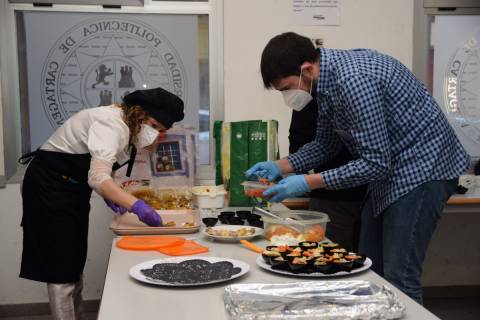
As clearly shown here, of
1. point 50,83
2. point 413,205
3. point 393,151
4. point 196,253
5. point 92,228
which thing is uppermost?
point 50,83

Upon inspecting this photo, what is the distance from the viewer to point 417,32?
3.38 meters

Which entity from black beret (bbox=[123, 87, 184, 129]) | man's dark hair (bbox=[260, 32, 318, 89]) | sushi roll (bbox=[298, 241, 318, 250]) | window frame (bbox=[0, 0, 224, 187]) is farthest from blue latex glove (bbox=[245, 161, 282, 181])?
window frame (bbox=[0, 0, 224, 187])

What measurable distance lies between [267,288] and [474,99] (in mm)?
2782

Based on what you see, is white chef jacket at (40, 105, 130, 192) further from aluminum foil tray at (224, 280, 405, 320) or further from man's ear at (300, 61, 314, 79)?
aluminum foil tray at (224, 280, 405, 320)

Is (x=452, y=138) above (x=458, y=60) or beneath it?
beneath

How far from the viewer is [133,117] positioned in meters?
2.08

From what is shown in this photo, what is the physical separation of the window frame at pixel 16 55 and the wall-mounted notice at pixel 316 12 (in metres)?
0.45

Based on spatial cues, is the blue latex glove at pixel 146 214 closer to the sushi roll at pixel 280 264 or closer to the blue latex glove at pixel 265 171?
the blue latex glove at pixel 265 171

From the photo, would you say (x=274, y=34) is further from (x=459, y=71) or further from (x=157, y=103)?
(x=157, y=103)

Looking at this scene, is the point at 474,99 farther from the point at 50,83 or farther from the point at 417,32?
the point at 50,83

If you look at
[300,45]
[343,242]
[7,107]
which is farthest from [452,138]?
[7,107]

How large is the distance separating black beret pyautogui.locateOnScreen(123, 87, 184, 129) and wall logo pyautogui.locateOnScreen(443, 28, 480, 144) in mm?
2054

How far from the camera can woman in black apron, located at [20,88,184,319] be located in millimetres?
2115

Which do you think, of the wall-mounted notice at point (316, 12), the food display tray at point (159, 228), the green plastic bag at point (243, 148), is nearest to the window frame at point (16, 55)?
the wall-mounted notice at point (316, 12)
